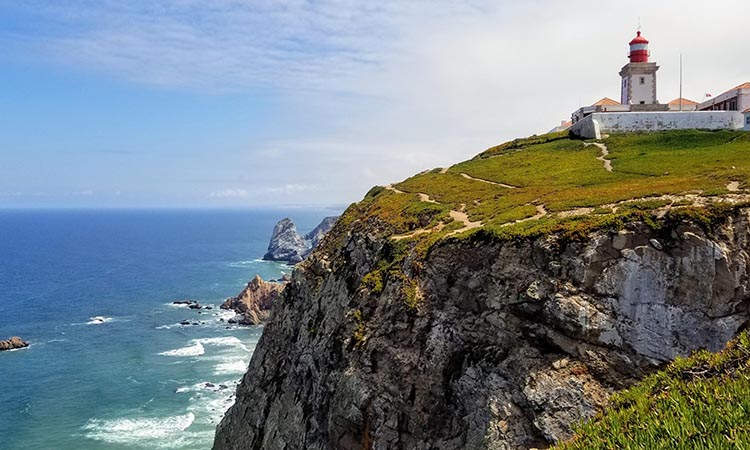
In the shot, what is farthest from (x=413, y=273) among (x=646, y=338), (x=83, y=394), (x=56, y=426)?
(x=83, y=394)

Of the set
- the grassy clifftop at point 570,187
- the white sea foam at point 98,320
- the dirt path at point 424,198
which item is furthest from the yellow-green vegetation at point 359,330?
the white sea foam at point 98,320

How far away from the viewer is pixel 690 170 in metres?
33.2

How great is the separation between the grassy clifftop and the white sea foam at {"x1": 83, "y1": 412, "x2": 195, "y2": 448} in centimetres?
2832

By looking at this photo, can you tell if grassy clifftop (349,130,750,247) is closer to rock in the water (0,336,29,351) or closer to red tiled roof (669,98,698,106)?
red tiled roof (669,98,698,106)

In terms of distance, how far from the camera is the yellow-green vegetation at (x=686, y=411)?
9.48m

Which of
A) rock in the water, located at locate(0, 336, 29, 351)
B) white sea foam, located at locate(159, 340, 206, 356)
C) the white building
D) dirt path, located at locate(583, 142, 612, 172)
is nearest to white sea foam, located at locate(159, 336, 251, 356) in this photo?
A: white sea foam, located at locate(159, 340, 206, 356)

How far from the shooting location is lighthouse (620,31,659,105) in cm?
5788

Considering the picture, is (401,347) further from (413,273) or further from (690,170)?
(690,170)

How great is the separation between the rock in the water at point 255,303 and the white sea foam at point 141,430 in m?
37.5

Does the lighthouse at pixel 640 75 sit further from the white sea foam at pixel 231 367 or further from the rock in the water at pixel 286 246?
the rock in the water at pixel 286 246

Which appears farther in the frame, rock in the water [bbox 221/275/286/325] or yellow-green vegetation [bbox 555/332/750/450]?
rock in the water [bbox 221/275/286/325]

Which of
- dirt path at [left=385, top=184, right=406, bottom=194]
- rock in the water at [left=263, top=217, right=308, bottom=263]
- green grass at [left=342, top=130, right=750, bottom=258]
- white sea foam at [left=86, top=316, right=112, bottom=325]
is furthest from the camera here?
rock in the water at [left=263, top=217, right=308, bottom=263]

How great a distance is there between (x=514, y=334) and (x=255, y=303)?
3283 inches

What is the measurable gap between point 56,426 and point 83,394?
8.00 meters
